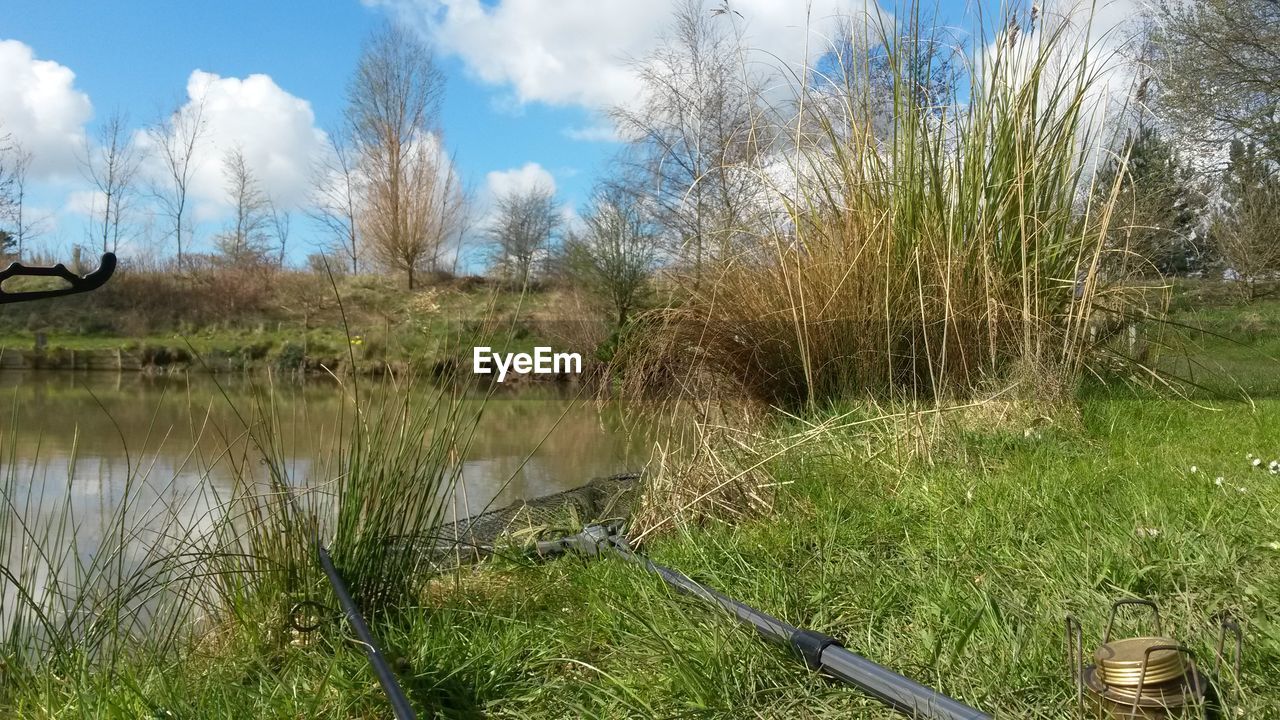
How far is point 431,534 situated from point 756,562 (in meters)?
0.65

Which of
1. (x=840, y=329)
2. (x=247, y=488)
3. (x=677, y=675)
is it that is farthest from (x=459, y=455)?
(x=840, y=329)

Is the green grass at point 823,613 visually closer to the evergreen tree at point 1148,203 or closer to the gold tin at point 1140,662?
the gold tin at point 1140,662

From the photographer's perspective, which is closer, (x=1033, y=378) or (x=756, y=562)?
(x=756, y=562)

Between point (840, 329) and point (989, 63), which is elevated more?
point (989, 63)

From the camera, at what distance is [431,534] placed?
1746mm

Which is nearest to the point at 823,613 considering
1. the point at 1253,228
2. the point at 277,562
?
the point at 277,562

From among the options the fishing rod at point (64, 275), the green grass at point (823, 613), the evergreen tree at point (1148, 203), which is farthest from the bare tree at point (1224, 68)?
the fishing rod at point (64, 275)

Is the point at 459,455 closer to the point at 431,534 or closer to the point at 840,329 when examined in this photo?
the point at 431,534

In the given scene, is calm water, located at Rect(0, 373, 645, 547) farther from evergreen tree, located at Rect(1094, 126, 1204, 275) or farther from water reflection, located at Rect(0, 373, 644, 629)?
evergreen tree, located at Rect(1094, 126, 1204, 275)

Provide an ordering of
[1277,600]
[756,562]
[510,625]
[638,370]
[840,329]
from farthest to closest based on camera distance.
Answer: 1. [638,370]
2. [840,329]
3. [756,562]
4. [510,625]
5. [1277,600]

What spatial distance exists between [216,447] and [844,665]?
1707 mm

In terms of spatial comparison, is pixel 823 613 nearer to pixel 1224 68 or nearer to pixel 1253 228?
pixel 1224 68

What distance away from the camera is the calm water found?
2.05 metres

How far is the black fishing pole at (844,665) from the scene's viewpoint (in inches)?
39.8
